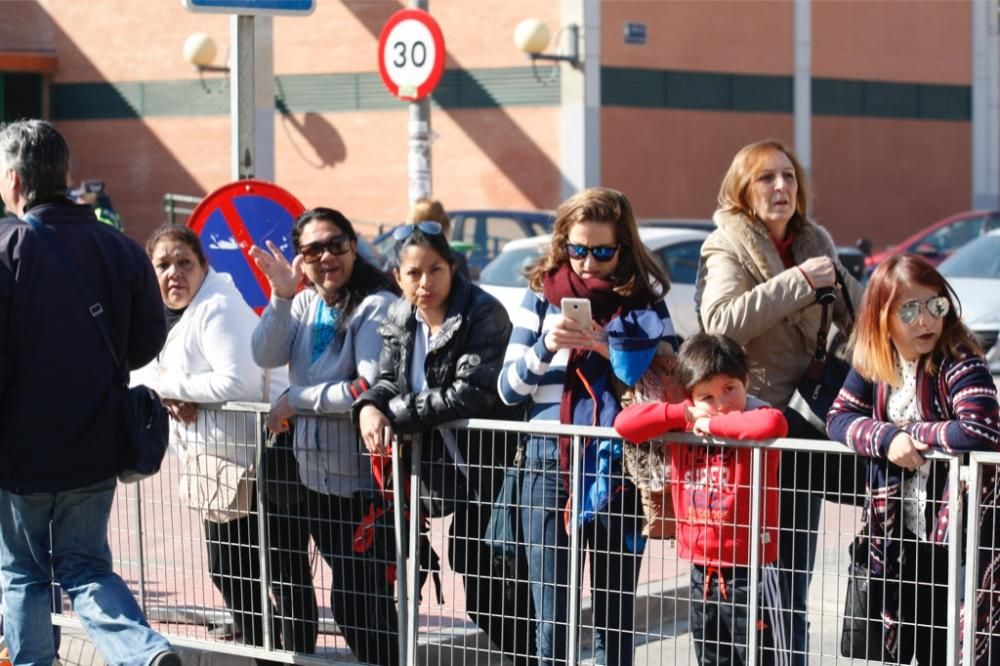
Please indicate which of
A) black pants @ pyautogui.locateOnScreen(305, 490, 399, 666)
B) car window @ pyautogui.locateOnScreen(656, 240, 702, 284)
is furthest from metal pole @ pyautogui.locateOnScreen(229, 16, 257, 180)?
car window @ pyautogui.locateOnScreen(656, 240, 702, 284)

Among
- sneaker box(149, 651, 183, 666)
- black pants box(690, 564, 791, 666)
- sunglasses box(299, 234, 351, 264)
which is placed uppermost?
sunglasses box(299, 234, 351, 264)

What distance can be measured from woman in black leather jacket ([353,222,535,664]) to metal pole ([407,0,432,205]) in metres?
9.92

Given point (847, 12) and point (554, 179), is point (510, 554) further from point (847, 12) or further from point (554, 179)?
point (847, 12)

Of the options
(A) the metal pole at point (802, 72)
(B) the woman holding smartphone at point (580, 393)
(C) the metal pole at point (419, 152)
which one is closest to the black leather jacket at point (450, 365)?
(B) the woman holding smartphone at point (580, 393)

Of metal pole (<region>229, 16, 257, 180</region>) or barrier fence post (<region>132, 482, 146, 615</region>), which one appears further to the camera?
metal pole (<region>229, 16, 257, 180</region>)

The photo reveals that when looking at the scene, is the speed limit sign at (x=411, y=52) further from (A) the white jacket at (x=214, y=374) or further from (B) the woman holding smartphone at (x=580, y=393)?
(B) the woman holding smartphone at (x=580, y=393)

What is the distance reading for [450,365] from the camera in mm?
5609

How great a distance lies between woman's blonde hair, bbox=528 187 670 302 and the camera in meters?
5.39

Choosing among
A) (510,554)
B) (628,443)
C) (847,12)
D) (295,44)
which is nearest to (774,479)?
(628,443)

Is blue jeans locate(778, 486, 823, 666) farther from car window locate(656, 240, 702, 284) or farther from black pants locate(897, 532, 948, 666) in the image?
car window locate(656, 240, 702, 284)

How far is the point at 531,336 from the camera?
549 centimetres

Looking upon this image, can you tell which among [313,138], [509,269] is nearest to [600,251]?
[509,269]

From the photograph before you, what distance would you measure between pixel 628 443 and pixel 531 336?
0.56 meters

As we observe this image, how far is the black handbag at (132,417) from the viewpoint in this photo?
5281 millimetres
